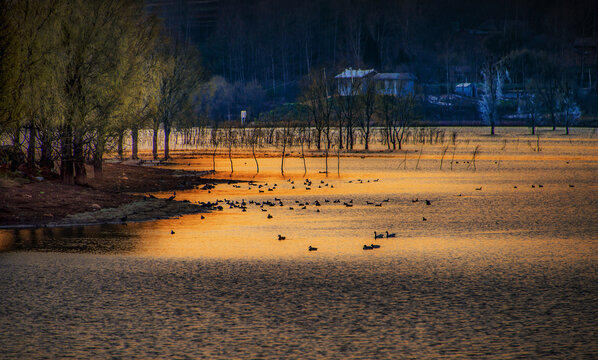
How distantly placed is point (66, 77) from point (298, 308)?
1877 cm

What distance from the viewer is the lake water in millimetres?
8016

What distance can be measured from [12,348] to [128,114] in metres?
22.2

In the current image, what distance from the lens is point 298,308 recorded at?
9562mm

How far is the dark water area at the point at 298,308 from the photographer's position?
25.7 ft

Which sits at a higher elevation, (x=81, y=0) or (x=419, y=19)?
(x=419, y=19)

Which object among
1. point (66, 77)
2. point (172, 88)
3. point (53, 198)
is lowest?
point (53, 198)

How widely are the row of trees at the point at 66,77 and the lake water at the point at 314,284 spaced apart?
7.30 metres


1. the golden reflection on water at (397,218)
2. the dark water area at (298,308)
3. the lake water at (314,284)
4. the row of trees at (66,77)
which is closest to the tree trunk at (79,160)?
the row of trees at (66,77)

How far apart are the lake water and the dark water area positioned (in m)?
0.03

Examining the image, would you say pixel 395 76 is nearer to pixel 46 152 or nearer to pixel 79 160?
pixel 46 152

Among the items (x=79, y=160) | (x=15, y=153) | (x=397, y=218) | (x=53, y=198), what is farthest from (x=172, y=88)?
(x=397, y=218)

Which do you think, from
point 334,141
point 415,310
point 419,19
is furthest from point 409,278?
point 419,19

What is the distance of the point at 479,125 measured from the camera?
12156cm

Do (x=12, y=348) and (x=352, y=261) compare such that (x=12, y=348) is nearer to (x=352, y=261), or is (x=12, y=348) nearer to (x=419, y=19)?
(x=352, y=261)
